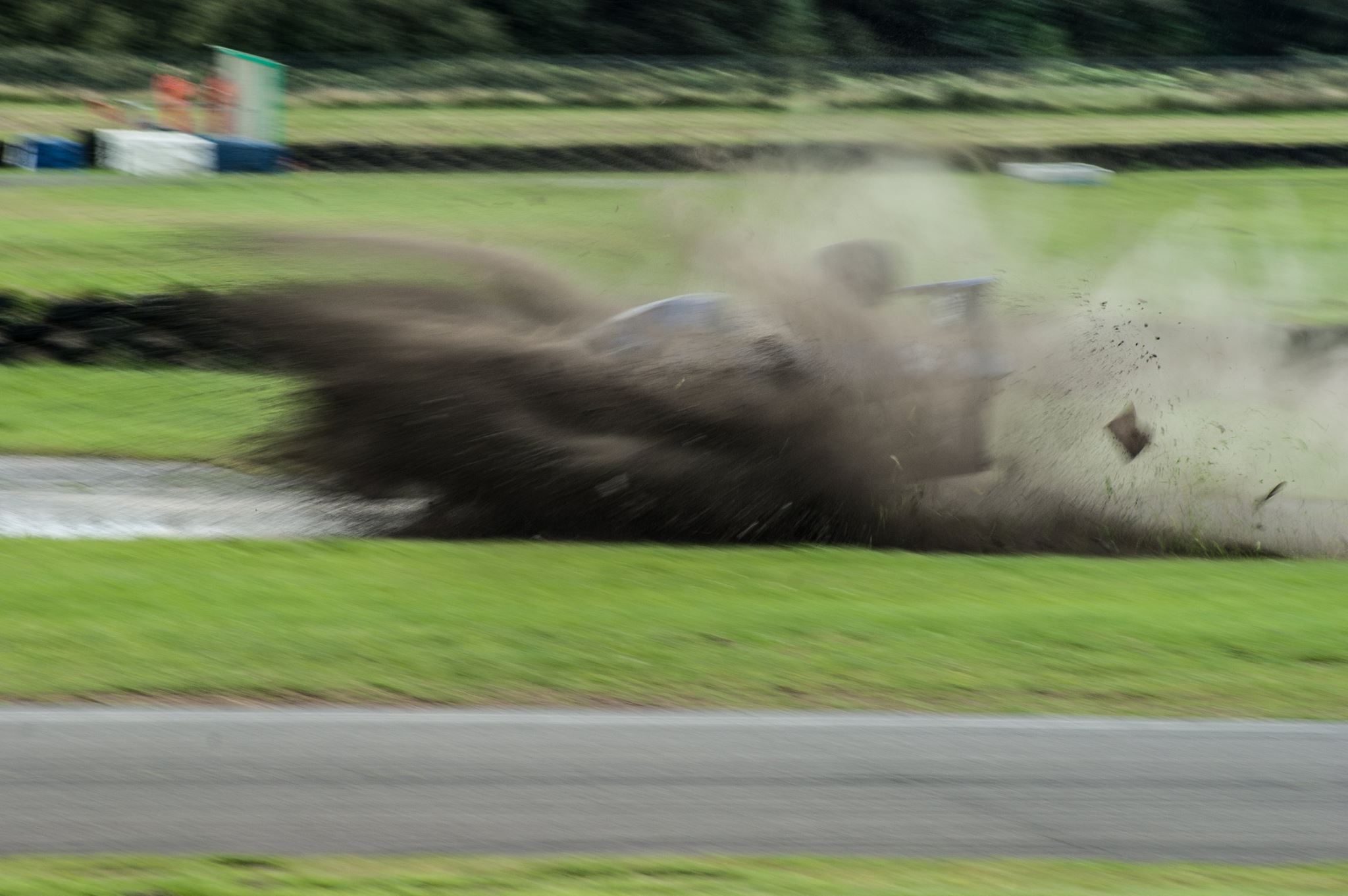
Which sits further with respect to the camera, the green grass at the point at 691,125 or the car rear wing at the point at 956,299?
the green grass at the point at 691,125

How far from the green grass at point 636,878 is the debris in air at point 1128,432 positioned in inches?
318

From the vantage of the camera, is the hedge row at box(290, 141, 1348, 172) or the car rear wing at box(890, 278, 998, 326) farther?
the hedge row at box(290, 141, 1348, 172)

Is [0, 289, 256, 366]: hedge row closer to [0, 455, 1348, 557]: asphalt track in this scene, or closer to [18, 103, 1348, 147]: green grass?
[0, 455, 1348, 557]: asphalt track

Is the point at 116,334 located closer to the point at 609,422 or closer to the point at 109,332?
the point at 109,332

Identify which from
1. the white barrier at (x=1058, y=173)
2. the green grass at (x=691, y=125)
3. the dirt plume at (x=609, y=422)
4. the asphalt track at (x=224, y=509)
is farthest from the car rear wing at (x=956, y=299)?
the white barrier at (x=1058, y=173)

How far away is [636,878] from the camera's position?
555cm

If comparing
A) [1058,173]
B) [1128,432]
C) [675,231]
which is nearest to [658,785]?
[1128,432]

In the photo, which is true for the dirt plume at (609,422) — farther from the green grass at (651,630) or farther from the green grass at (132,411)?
the green grass at (132,411)

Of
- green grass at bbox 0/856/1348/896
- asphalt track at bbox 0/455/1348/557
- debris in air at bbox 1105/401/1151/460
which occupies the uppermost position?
green grass at bbox 0/856/1348/896

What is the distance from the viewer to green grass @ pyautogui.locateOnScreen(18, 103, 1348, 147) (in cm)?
3541

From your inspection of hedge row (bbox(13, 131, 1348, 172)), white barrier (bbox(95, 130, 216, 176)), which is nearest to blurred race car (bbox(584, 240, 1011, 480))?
hedge row (bbox(13, 131, 1348, 172))

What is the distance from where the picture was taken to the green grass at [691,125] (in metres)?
35.4

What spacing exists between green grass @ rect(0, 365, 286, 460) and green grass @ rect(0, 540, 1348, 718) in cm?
420

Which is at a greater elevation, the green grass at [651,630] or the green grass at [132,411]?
the green grass at [651,630]
